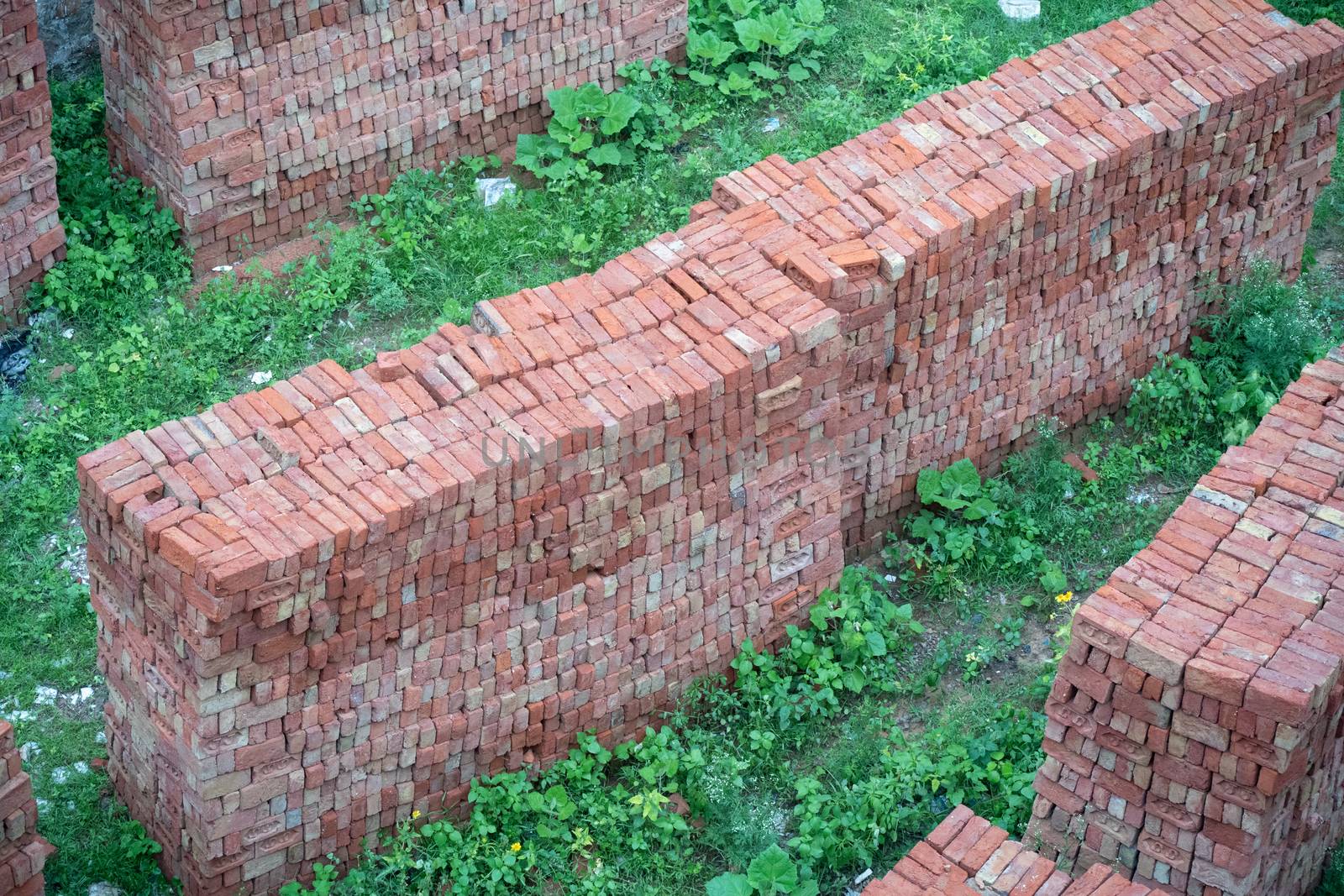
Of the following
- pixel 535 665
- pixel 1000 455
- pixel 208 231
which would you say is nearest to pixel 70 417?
pixel 208 231

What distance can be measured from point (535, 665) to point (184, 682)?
153 centimetres

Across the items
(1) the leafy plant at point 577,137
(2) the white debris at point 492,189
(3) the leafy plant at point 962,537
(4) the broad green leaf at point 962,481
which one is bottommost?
(3) the leafy plant at point 962,537

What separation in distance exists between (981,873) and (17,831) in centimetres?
360

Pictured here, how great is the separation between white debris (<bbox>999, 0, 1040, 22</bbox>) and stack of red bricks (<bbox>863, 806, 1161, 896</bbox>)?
283 inches

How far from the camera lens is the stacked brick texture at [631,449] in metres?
7.05

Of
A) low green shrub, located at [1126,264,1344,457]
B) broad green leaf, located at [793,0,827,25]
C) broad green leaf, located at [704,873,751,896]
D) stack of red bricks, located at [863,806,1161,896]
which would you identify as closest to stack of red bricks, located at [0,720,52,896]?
broad green leaf, located at [704,873,751,896]

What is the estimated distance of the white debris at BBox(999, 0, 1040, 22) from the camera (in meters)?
12.3

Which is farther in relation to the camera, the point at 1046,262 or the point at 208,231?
the point at 208,231

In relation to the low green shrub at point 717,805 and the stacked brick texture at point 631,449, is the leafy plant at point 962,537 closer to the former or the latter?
the stacked brick texture at point 631,449

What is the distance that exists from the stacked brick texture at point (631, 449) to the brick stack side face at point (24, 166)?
3013mm

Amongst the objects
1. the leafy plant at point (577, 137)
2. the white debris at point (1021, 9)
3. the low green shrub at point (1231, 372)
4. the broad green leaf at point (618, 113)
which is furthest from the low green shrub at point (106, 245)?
the white debris at point (1021, 9)

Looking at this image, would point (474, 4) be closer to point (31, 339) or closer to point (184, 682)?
point (31, 339)

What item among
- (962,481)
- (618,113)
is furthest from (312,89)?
(962,481)

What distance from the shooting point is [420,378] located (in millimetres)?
7648
